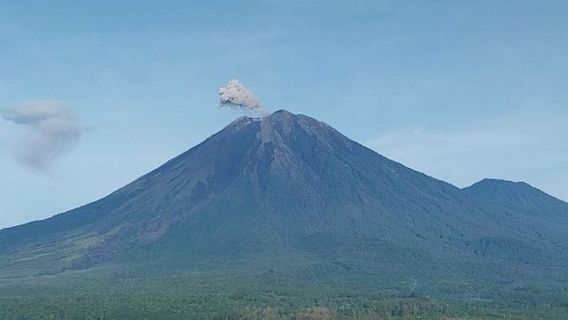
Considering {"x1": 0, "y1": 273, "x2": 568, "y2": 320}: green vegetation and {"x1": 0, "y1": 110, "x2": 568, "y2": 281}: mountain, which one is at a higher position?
{"x1": 0, "y1": 110, "x2": 568, "y2": 281}: mountain

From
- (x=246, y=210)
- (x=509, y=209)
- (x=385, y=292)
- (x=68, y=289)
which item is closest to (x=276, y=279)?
(x=385, y=292)

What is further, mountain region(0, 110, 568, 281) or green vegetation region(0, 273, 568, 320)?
mountain region(0, 110, 568, 281)

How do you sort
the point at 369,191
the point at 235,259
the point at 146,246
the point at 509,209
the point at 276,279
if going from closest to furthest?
the point at 276,279 → the point at 235,259 → the point at 146,246 → the point at 369,191 → the point at 509,209

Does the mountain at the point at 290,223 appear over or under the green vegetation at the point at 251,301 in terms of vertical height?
over

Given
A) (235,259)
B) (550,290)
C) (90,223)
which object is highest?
(90,223)

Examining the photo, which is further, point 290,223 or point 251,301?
point 290,223

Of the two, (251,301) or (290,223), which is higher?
(290,223)

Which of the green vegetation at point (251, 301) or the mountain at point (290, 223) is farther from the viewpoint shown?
the mountain at point (290, 223)

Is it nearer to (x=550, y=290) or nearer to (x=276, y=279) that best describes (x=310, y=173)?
(x=276, y=279)
